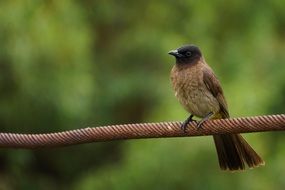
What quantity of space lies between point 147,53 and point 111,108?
101cm

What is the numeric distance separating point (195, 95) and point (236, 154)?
1.74 feet

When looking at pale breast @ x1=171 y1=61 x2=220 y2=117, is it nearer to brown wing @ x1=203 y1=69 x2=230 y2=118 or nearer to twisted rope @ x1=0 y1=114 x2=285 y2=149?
brown wing @ x1=203 y1=69 x2=230 y2=118

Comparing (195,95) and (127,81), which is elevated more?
(127,81)

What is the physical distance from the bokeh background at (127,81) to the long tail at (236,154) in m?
2.80

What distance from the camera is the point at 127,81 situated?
35.8 feet

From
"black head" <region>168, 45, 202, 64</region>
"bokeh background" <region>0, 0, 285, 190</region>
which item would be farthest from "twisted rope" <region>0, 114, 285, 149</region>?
"bokeh background" <region>0, 0, 285, 190</region>

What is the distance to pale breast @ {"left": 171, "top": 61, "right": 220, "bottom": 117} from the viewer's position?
18.6 feet

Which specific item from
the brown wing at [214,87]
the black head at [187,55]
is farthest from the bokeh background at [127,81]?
the brown wing at [214,87]

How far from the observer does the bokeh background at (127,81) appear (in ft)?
28.0

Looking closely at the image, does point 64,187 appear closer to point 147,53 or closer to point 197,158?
point 147,53

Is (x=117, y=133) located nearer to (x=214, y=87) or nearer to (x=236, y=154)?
(x=236, y=154)

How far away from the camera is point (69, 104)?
884cm

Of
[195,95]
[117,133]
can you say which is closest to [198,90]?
[195,95]

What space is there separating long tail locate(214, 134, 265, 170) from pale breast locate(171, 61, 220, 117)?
28cm
